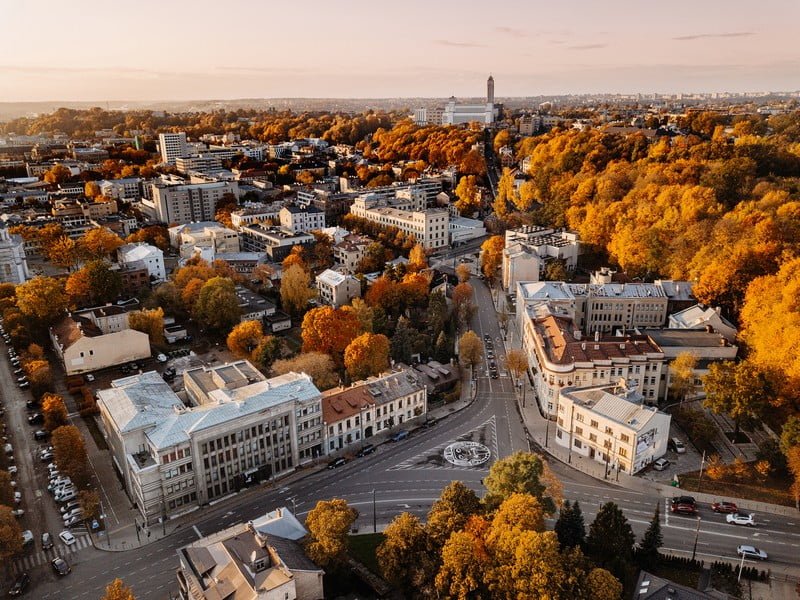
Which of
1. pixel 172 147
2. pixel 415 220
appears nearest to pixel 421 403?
pixel 415 220

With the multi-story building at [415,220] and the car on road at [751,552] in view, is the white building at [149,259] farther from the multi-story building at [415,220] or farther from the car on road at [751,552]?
the car on road at [751,552]

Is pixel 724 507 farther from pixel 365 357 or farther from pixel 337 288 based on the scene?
pixel 337 288

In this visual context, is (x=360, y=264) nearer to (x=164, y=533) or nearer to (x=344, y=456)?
(x=344, y=456)

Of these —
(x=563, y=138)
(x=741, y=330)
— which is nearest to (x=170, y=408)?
(x=741, y=330)

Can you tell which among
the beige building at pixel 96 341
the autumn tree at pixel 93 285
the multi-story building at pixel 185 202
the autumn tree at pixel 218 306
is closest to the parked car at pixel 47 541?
the beige building at pixel 96 341

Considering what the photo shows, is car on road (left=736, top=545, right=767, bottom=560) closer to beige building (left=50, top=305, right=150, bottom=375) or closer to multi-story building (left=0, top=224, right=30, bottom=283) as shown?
beige building (left=50, top=305, right=150, bottom=375)
